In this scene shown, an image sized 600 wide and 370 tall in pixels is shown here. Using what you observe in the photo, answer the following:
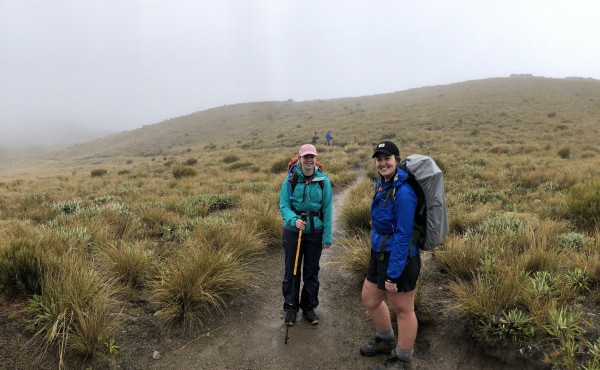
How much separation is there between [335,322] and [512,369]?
2050mm

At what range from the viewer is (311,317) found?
4.09 meters

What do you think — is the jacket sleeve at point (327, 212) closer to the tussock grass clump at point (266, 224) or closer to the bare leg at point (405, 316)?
the bare leg at point (405, 316)

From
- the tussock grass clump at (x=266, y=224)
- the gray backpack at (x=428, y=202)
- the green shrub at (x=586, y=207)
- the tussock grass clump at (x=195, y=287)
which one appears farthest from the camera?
the tussock grass clump at (x=266, y=224)

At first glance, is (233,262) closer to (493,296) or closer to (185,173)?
(493,296)

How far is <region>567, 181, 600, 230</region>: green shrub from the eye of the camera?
18.8 feet

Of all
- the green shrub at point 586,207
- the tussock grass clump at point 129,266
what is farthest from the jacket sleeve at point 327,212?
the green shrub at point 586,207

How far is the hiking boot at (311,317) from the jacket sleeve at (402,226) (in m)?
1.82

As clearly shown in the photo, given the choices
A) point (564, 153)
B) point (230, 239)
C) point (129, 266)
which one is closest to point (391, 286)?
point (230, 239)

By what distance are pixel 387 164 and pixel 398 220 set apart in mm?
545

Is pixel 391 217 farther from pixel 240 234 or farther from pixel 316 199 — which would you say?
pixel 240 234

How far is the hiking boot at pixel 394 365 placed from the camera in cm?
314

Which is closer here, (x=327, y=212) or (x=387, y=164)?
(x=387, y=164)

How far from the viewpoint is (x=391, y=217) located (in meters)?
2.78

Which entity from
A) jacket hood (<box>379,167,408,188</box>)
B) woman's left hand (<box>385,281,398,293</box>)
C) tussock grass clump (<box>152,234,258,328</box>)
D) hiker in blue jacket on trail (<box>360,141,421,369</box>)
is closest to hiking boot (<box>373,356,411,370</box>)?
hiker in blue jacket on trail (<box>360,141,421,369</box>)
